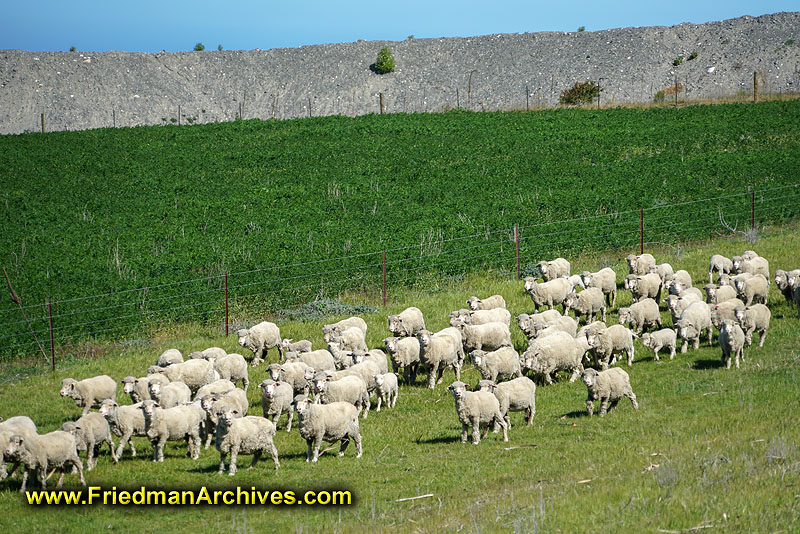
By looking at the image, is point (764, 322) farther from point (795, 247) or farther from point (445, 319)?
point (795, 247)

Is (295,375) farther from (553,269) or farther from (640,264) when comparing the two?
(640,264)

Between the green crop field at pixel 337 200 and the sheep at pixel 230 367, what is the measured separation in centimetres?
781

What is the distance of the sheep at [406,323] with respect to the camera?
22.5 m

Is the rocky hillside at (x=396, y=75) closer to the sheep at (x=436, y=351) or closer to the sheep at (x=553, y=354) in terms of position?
the sheep at (x=436, y=351)

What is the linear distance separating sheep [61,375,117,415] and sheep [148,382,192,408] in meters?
1.40

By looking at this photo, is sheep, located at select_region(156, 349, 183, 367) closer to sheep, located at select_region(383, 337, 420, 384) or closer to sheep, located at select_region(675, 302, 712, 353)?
sheep, located at select_region(383, 337, 420, 384)

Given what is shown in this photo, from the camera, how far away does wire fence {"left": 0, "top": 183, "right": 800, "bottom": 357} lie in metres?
25.9

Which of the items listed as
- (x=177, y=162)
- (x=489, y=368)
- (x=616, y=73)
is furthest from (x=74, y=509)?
(x=616, y=73)

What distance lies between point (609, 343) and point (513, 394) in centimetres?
440

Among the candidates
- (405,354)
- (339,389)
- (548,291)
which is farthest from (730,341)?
(339,389)

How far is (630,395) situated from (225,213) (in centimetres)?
2622

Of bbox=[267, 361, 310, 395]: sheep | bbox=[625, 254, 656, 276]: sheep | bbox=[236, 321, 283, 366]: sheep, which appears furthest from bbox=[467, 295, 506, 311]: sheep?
bbox=[267, 361, 310, 395]: sheep

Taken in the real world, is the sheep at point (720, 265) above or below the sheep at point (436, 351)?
above

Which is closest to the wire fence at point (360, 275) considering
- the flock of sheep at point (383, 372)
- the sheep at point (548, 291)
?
the flock of sheep at point (383, 372)
